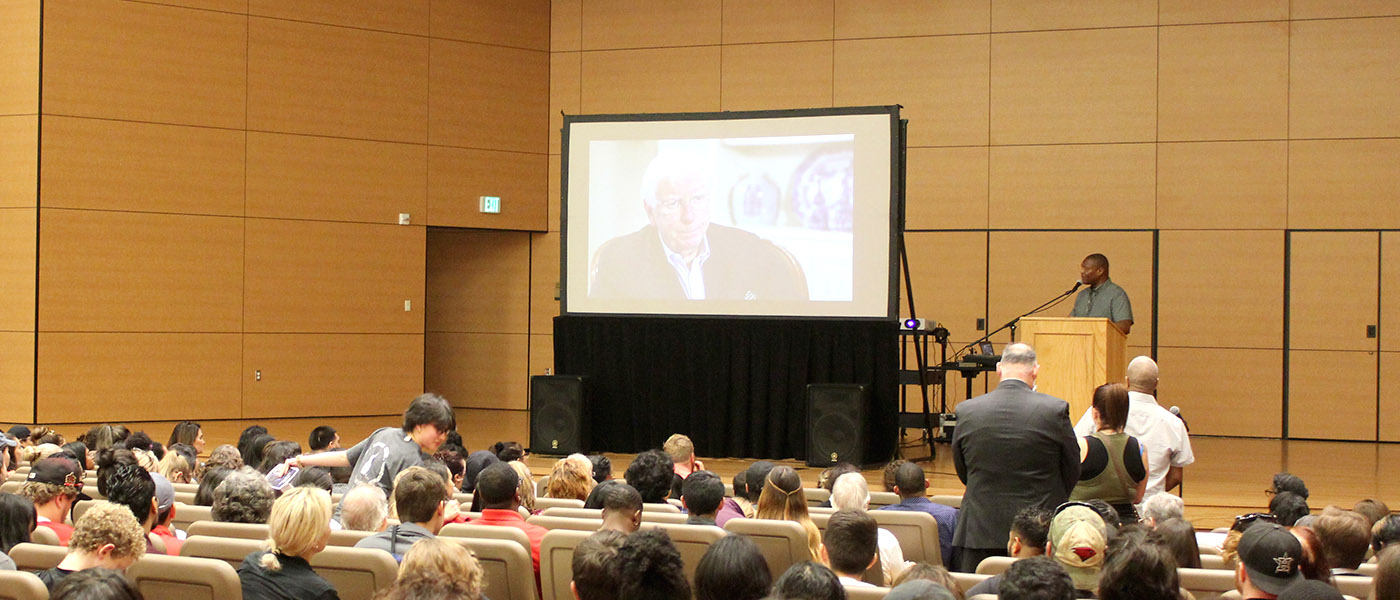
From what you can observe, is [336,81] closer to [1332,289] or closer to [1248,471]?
[1248,471]

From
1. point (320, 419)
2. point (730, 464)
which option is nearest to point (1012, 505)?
point (730, 464)

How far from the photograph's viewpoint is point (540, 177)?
13531 millimetres

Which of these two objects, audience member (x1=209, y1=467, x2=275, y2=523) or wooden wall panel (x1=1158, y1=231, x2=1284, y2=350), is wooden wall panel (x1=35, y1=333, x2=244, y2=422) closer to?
audience member (x1=209, y1=467, x2=275, y2=523)

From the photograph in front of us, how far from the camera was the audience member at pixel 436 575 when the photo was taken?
2.44 metres

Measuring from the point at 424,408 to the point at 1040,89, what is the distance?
8652mm

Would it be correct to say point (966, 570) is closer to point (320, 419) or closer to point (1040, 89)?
point (1040, 89)

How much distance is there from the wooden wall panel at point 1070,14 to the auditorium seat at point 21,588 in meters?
10.8

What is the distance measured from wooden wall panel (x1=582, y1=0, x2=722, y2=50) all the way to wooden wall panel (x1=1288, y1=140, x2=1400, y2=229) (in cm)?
581

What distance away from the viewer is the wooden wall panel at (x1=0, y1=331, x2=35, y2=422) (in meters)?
10.9

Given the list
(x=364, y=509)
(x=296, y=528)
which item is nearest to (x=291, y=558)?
(x=296, y=528)

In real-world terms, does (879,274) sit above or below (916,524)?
above

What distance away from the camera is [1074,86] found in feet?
38.8

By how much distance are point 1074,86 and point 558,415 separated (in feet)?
19.7

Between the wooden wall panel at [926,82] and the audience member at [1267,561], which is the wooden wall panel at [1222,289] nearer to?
the wooden wall panel at [926,82]
